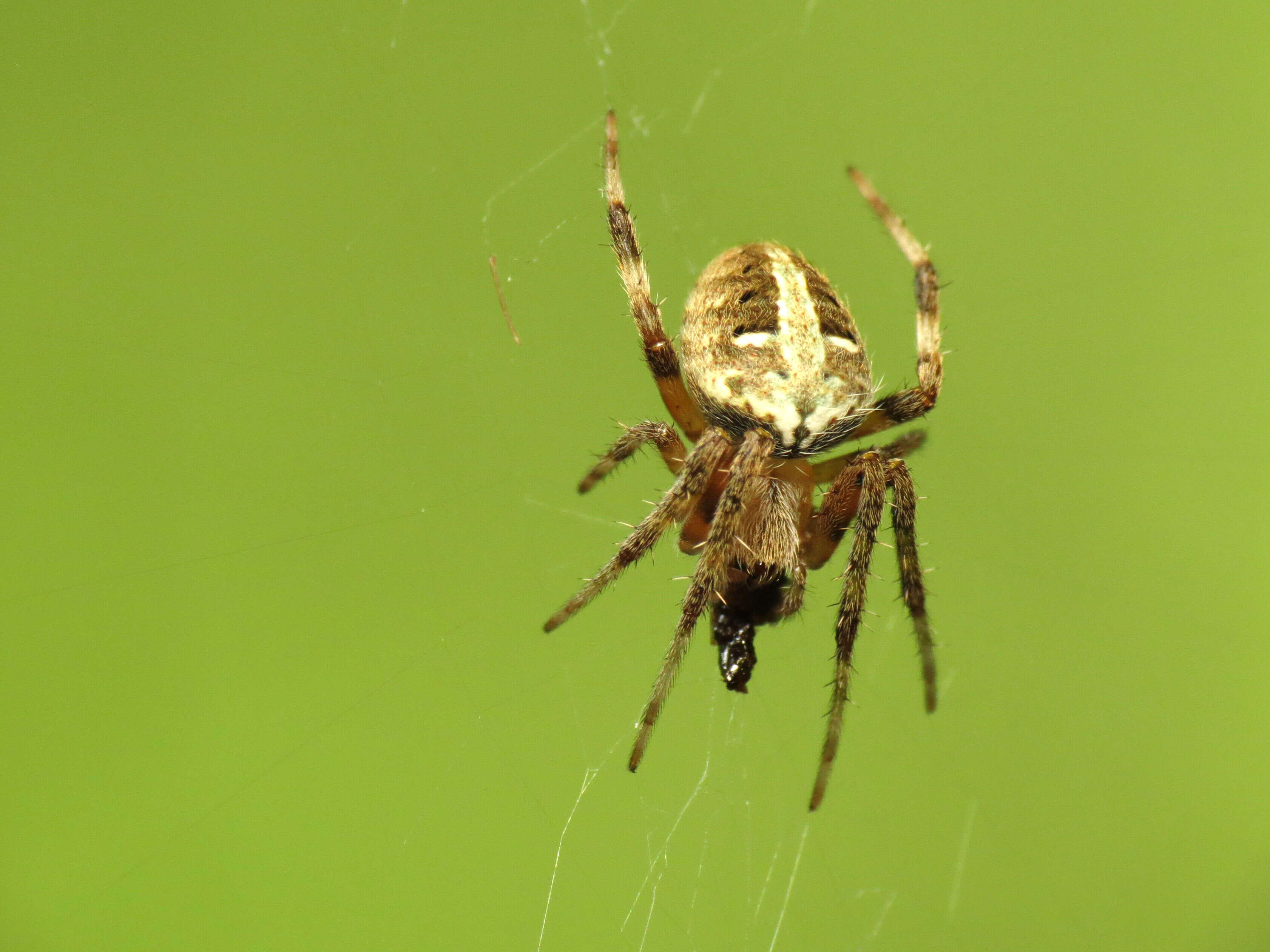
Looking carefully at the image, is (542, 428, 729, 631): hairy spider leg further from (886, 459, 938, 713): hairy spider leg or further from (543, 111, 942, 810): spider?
(886, 459, 938, 713): hairy spider leg

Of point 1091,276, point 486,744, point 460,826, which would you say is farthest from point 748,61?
point 460,826

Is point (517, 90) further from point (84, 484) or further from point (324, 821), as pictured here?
point (324, 821)

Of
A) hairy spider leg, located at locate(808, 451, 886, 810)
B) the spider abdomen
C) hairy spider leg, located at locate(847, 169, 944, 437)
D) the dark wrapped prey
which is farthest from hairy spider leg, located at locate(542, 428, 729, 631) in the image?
hairy spider leg, located at locate(847, 169, 944, 437)

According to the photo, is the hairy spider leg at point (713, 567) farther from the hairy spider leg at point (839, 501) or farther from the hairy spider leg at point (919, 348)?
the hairy spider leg at point (919, 348)

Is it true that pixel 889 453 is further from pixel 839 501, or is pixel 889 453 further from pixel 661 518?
pixel 661 518

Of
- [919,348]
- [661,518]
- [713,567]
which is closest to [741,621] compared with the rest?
[713,567]

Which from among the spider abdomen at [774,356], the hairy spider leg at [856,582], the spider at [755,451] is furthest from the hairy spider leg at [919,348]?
the hairy spider leg at [856,582]
